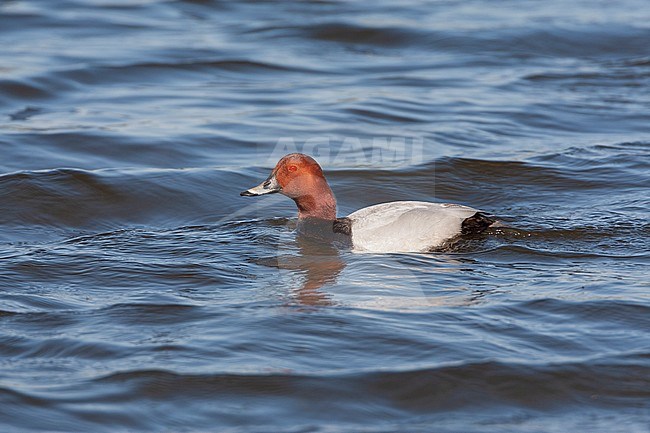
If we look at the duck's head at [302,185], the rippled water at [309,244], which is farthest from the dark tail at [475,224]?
the duck's head at [302,185]

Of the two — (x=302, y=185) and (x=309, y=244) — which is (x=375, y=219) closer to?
(x=309, y=244)

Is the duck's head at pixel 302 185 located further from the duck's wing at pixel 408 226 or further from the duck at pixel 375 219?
the duck's wing at pixel 408 226

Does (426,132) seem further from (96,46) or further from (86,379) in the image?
(86,379)

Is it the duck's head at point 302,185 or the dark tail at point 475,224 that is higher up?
the duck's head at point 302,185

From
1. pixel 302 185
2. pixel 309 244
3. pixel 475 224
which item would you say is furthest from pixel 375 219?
pixel 475 224

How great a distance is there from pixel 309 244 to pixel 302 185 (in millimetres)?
461

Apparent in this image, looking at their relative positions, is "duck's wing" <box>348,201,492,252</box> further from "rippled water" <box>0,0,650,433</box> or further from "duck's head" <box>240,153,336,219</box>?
"duck's head" <box>240,153,336,219</box>

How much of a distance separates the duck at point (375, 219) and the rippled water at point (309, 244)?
0.14 m

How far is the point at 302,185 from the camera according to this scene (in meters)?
8.51

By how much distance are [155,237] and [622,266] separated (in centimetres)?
350

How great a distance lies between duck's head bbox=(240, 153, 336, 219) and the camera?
27.8ft

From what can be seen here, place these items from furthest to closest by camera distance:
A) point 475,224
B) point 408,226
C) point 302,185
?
point 302,185 < point 475,224 < point 408,226

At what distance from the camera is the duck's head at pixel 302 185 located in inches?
333

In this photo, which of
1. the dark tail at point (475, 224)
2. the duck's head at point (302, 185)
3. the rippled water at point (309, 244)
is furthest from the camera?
the duck's head at point (302, 185)
